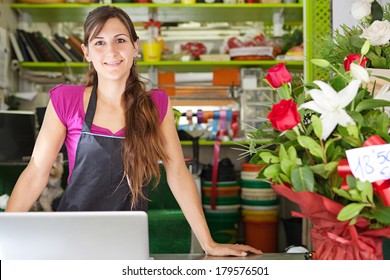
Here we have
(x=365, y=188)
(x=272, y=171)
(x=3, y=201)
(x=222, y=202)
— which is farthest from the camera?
(x=222, y=202)

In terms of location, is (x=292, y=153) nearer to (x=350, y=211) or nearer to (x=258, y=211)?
(x=350, y=211)

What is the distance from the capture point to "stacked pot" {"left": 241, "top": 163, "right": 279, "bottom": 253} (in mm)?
4742

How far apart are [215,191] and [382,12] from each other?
3.15m

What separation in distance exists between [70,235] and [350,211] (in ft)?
1.59

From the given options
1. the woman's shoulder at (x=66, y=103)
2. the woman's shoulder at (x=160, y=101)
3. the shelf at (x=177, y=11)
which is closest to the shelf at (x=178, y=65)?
the shelf at (x=177, y=11)

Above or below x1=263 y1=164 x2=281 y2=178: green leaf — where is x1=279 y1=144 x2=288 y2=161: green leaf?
above

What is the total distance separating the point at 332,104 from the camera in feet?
3.05

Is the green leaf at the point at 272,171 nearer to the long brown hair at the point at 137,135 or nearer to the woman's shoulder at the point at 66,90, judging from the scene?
the long brown hair at the point at 137,135

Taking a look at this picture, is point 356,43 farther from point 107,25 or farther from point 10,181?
point 10,181

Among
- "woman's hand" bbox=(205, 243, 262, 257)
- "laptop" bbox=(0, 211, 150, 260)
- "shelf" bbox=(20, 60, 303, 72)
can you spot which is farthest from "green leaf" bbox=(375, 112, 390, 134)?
"shelf" bbox=(20, 60, 303, 72)

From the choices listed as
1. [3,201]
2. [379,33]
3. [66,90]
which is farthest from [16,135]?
[379,33]

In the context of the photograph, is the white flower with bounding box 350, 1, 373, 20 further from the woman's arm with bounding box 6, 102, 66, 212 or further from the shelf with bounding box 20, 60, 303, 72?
the shelf with bounding box 20, 60, 303, 72

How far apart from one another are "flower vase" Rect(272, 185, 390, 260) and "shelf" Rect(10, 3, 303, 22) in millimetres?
4188

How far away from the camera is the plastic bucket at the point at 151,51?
4.99 metres
